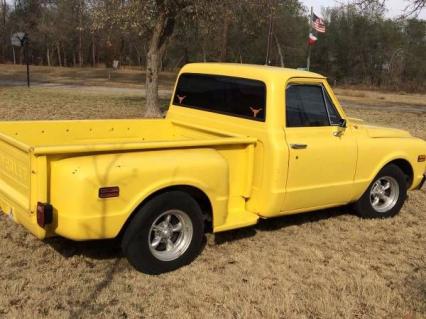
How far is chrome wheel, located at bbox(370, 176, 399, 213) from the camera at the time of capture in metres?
6.35

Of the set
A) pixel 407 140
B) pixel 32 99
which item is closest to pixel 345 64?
pixel 32 99

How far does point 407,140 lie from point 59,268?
4226mm

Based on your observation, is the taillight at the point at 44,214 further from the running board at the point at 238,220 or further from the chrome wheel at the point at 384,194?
the chrome wheel at the point at 384,194

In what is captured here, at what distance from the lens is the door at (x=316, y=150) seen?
511 centimetres

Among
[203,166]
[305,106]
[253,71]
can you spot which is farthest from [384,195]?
[203,166]

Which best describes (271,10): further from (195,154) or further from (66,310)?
(66,310)

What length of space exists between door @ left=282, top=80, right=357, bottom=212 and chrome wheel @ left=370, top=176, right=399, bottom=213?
0.73 metres

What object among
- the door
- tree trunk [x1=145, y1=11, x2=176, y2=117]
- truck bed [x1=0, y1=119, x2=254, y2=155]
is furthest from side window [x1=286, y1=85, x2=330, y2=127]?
tree trunk [x1=145, y1=11, x2=176, y2=117]

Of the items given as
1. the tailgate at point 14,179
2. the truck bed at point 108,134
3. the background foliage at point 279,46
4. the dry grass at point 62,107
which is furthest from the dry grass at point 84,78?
the tailgate at point 14,179

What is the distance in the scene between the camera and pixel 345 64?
4900 cm

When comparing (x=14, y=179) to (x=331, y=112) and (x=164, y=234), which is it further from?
(x=331, y=112)

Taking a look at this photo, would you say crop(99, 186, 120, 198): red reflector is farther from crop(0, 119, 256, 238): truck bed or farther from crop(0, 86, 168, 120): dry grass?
crop(0, 86, 168, 120): dry grass

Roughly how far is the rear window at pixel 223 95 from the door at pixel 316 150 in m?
0.30

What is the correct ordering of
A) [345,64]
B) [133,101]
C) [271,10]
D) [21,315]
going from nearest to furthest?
[21,315] → [271,10] → [133,101] → [345,64]
